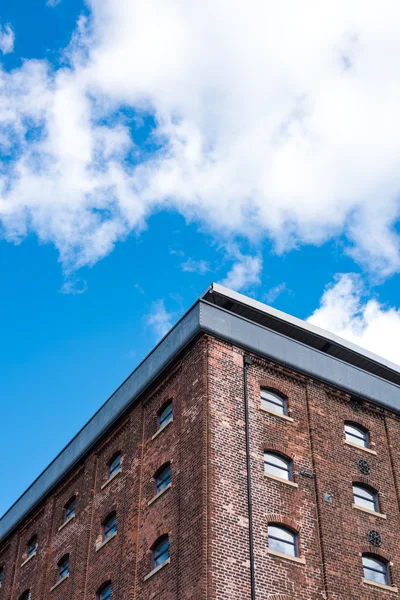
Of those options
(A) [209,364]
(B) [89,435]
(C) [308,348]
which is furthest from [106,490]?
(C) [308,348]

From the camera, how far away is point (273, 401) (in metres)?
28.6

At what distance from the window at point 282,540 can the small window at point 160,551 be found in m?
3.18

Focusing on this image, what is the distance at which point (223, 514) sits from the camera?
2422cm

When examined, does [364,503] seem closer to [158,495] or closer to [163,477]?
[163,477]

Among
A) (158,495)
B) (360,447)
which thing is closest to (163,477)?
(158,495)

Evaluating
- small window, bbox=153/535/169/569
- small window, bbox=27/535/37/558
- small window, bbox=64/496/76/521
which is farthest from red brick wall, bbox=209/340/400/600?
small window, bbox=27/535/37/558

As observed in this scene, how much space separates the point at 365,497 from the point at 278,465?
12.0 ft

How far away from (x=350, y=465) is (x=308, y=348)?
4.37 metres

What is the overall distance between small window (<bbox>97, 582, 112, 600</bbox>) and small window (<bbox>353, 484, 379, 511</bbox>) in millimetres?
8615

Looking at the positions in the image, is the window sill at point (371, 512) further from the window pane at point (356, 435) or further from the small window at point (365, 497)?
the window pane at point (356, 435)

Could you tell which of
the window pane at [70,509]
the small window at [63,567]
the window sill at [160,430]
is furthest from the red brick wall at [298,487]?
the window pane at [70,509]

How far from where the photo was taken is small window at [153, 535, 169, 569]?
84.2ft

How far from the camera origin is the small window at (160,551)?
25.6 metres

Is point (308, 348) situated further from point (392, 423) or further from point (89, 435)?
point (89, 435)
